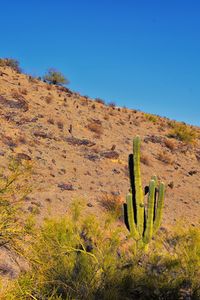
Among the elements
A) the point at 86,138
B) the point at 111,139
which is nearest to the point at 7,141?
the point at 86,138

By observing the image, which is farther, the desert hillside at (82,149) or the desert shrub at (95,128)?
the desert shrub at (95,128)

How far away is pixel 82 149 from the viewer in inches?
883

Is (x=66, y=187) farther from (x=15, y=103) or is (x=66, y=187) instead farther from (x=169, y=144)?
(x=169, y=144)

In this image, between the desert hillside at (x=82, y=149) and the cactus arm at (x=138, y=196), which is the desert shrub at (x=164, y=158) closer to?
the desert hillside at (x=82, y=149)

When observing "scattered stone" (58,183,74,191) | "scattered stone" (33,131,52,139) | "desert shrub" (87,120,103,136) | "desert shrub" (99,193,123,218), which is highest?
"desert shrub" (87,120,103,136)

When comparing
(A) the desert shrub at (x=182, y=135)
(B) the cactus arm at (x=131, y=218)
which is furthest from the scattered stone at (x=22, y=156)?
(A) the desert shrub at (x=182, y=135)

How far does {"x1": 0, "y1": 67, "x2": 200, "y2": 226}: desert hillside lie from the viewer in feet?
57.0

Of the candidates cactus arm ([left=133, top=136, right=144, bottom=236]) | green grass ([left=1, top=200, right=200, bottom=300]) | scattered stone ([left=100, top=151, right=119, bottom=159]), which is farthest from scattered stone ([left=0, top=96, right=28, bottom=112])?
green grass ([left=1, top=200, right=200, bottom=300])

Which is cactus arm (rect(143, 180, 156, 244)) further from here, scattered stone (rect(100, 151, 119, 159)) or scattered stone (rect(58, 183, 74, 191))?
scattered stone (rect(100, 151, 119, 159))

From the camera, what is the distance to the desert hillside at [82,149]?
1738 centimetres

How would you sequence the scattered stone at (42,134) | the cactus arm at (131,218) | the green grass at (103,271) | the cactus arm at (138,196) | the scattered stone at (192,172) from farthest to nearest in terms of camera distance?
1. the scattered stone at (192,172)
2. the scattered stone at (42,134)
3. the cactus arm at (138,196)
4. the cactus arm at (131,218)
5. the green grass at (103,271)

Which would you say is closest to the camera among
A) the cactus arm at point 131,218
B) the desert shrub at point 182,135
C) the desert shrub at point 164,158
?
the cactus arm at point 131,218

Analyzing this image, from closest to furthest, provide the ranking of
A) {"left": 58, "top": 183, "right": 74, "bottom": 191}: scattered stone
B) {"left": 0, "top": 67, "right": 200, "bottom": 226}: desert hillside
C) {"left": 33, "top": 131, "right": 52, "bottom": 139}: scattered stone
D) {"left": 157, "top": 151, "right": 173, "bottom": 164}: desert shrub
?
{"left": 58, "top": 183, "right": 74, "bottom": 191}: scattered stone
{"left": 0, "top": 67, "right": 200, "bottom": 226}: desert hillside
{"left": 33, "top": 131, "right": 52, "bottom": 139}: scattered stone
{"left": 157, "top": 151, "right": 173, "bottom": 164}: desert shrub

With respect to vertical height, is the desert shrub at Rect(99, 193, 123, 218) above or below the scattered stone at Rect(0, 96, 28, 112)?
below
